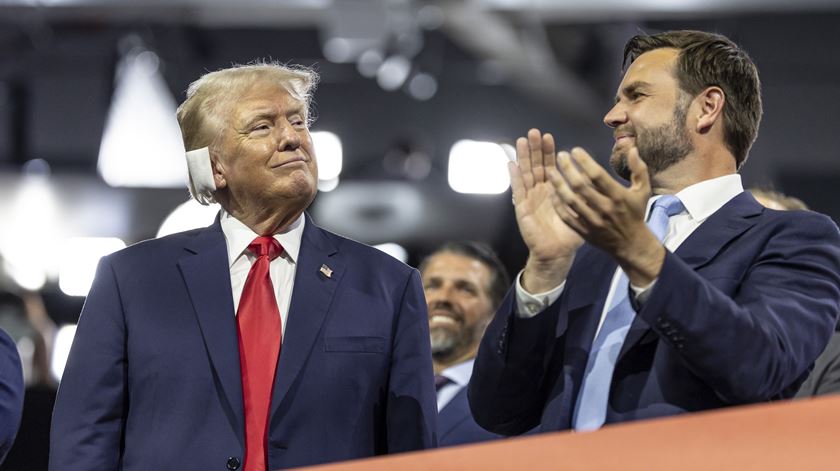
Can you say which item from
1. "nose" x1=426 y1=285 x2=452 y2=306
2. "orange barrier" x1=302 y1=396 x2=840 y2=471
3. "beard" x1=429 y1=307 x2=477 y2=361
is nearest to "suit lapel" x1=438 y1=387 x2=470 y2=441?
"beard" x1=429 y1=307 x2=477 y2=361

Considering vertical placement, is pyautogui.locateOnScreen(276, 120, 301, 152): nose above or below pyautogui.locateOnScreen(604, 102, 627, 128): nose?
below

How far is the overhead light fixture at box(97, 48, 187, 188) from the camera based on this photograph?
8.53 metres

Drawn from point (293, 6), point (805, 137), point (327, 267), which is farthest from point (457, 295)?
point (805, 137)

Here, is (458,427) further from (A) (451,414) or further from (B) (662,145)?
(B) (662,145)

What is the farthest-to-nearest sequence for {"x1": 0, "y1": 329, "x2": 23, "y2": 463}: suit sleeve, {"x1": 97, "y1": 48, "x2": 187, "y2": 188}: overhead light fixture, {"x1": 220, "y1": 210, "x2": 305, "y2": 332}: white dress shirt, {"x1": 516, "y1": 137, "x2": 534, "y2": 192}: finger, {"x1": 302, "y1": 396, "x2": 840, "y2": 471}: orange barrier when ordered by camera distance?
1. {"x1": 97, "y1": 48, "x2": 187, "y2": 188}: overhead light fixture
2. {"x1": 0, "y1": 329, "x2": 23, "y2": 463}: suit sleeve
3. {"x1": 220, "y1": 210, "x2": 305, "y2": 332}: white dress shirt
4. {"x1": 516, "y1": 137, "x2": 534, "y2": 192}: finger
5. {"x1": 302, "y1": 396, "x2": 840, "y2": 471}: orange barrier

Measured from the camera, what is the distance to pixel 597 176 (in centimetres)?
204

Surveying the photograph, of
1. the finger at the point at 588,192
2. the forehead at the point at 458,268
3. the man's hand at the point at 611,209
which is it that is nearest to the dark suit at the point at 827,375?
the man's hand at the point at 611,209

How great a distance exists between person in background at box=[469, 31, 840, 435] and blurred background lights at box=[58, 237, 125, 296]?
6.54 metres

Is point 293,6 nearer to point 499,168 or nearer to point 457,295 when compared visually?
point 499,168

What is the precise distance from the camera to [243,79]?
2.79m

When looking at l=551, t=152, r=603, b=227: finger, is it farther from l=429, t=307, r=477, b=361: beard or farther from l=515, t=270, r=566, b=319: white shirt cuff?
l=429, t=307, r=477, b=361: beard

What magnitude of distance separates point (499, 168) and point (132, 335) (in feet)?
21.3

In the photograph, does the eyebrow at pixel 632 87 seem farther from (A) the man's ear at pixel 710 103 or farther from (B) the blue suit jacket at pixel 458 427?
(B) the blue suit jacket at pixel 458 427

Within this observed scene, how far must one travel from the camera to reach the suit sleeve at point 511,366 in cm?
240
